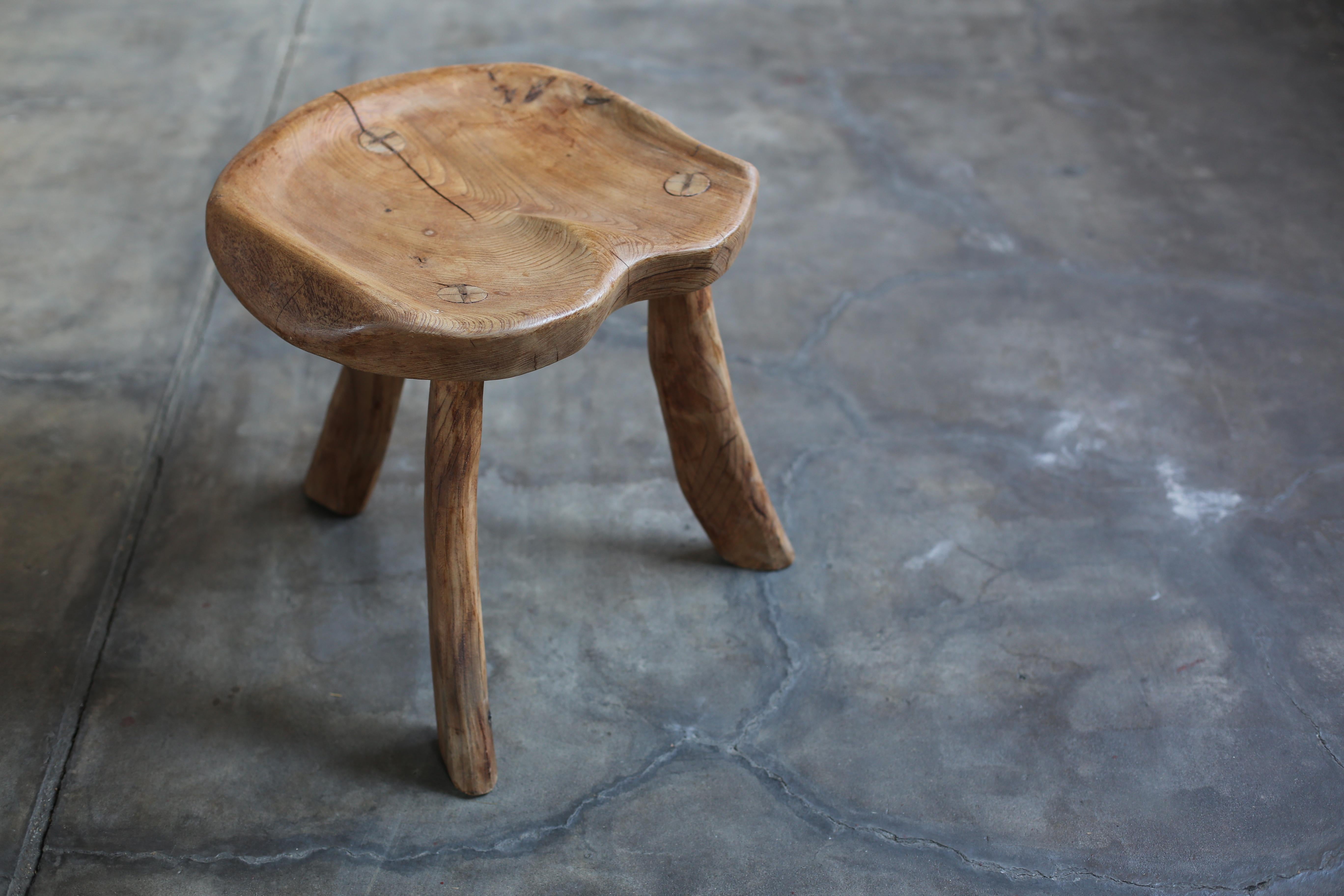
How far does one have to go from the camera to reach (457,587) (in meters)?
1.14

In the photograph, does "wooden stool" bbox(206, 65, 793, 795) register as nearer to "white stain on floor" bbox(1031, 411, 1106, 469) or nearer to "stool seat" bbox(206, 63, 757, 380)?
"stool seat" bbox(206, 63, 757, 380)

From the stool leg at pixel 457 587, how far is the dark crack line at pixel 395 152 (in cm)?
20

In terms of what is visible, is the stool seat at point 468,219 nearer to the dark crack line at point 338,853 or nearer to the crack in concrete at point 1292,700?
the dark crack line at point 338,853

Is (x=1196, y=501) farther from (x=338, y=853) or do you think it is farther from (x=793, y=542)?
(x=338, y=853)

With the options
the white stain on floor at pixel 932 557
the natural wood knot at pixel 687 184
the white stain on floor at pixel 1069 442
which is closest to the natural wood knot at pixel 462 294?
the natural wood knot at pixel 687 184

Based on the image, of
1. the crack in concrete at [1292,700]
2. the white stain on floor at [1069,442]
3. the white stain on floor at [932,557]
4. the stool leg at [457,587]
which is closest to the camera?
the stool leg at [457,587]

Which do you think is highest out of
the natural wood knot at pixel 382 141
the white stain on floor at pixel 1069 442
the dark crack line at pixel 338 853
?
the natural wood knot at pixel 382 141

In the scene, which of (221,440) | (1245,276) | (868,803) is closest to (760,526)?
(868,803)

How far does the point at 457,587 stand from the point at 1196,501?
117cm

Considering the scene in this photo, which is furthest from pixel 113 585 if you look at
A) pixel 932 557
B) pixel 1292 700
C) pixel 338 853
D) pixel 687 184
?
pixel 1292 700

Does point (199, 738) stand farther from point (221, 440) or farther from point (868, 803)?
point (868, 803)

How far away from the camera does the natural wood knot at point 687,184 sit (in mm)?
1168

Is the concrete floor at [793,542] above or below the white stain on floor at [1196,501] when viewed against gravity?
below

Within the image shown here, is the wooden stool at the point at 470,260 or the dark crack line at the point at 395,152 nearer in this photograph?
the wooden stool at the point at 470,260
